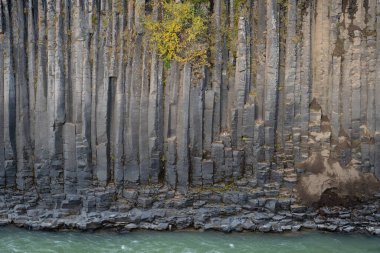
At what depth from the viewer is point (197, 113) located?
16.2 m

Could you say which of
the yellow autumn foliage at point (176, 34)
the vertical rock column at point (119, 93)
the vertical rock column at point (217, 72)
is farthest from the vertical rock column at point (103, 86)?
the vertical rock column at point (217, 72)

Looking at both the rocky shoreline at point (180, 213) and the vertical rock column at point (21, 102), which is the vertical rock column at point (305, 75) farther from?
the vertical rock column at point (21, 102)

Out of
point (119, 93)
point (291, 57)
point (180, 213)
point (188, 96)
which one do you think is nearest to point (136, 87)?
point (119, 93)

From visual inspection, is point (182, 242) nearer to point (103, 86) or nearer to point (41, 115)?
point (103, 86)

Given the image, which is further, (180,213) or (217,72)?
(217,72)

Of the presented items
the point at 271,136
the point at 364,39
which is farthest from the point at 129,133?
the point at 364,39

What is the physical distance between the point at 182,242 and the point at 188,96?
3.92m

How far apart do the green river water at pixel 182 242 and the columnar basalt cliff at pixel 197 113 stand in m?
0.42

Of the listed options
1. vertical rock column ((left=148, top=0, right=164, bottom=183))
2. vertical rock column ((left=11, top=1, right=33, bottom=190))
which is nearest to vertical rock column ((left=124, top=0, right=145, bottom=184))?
vertical rock column ((left=148, top=0, right=164, bottom=183))

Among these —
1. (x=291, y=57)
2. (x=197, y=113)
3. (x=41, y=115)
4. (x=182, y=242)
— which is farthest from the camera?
(x=41, y=115)

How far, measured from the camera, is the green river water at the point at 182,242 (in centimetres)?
1491

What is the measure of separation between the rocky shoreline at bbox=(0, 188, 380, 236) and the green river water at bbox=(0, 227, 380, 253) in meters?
0.22

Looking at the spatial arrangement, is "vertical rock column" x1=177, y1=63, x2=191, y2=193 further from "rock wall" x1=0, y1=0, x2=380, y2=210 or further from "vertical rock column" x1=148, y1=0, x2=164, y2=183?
"vertical rock column" x1=148, y1=0, x2=164, y2=183

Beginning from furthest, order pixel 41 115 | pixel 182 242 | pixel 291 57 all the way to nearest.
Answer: pixel 41 115 → pixel 291 57 → pixel 182 242
